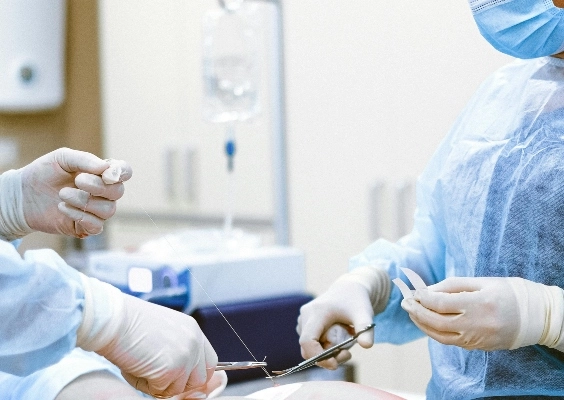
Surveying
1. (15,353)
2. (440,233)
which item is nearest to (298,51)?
(440,233)

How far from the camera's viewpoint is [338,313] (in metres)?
1.23

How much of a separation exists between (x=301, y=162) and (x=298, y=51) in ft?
1.15

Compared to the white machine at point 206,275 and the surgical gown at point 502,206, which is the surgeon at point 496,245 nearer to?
the surgical gown at point 502,206

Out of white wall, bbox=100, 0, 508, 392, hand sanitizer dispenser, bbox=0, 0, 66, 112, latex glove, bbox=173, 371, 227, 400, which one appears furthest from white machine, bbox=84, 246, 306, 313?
hand sanitizer dispenser, bbox=0, 0, 66, 112

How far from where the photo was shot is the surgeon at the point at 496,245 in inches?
38.7

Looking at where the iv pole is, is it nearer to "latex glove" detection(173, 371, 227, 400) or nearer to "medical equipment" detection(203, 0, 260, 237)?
"medical equipment" detection(203, 0, 260, 237)

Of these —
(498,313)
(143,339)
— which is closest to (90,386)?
(143,339)

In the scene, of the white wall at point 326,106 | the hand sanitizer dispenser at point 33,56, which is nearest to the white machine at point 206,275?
the white wall at point 326,106

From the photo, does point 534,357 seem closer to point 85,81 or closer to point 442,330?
point 442,330

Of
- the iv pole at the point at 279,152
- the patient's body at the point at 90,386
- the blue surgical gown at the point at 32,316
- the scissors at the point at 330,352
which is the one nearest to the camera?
the blue surgical gown at the point at 32,316

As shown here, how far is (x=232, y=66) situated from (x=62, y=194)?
144cm

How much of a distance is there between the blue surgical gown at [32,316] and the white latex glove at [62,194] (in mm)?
103

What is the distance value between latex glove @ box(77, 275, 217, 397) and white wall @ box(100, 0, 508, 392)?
860mm

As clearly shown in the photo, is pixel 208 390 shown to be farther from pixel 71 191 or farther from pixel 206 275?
pixel 206 275
